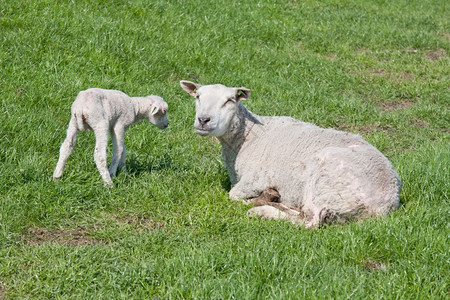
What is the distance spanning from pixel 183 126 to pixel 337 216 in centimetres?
331

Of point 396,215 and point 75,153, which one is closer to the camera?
point 396,215

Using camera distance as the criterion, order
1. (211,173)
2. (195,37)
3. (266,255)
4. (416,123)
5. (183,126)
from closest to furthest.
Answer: (266,255), (211,173), (183,126), (416,123), (195,37)

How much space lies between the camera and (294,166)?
629 centimetres

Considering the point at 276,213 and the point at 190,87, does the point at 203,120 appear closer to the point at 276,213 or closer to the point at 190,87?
the point at 190,87

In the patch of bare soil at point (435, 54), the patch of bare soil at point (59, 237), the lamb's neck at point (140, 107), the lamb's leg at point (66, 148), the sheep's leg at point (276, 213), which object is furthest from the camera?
the patch of bare soil at point (435, 54)

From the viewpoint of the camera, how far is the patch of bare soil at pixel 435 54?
1323cm

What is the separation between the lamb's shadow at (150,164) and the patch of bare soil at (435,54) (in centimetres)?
800

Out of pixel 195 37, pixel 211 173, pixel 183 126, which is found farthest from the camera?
pixel 195 37

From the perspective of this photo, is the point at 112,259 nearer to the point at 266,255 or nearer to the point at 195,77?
the point at 266,255

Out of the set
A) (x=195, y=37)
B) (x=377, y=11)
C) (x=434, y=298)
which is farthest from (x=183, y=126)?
(x=377, y=11)

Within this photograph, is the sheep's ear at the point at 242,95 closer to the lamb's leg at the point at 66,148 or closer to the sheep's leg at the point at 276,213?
the sheep's leg at the point at 276,213

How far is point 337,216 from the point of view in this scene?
571 cm

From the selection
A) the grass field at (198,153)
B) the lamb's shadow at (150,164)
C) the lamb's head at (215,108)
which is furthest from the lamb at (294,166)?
the lamb's shadow at (150,164)

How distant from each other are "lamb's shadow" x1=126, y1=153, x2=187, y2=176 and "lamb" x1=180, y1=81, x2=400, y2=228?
629 mm
